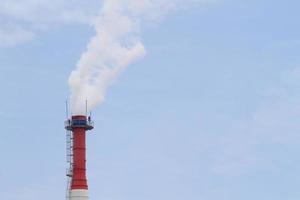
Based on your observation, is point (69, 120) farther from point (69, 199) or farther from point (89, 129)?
point (69, 199)

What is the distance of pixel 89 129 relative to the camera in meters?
65.5

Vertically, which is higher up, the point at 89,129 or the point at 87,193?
the point at 89,129

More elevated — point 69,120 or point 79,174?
point 69,120

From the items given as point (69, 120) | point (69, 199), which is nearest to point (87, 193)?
point (69, 199)

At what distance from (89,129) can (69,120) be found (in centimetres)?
158

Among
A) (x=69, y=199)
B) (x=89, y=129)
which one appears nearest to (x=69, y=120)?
(x=89, y=129)

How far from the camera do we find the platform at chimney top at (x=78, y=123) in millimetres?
64750

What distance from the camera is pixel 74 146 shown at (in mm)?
64062

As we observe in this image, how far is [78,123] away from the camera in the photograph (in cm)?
6481

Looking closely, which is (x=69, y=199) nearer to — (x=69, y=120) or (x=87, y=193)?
(x=87, y=193)

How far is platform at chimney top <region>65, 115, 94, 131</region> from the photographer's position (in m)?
64.8

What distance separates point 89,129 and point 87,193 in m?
4.61

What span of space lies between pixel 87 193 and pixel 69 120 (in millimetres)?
5422

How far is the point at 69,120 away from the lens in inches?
2579
